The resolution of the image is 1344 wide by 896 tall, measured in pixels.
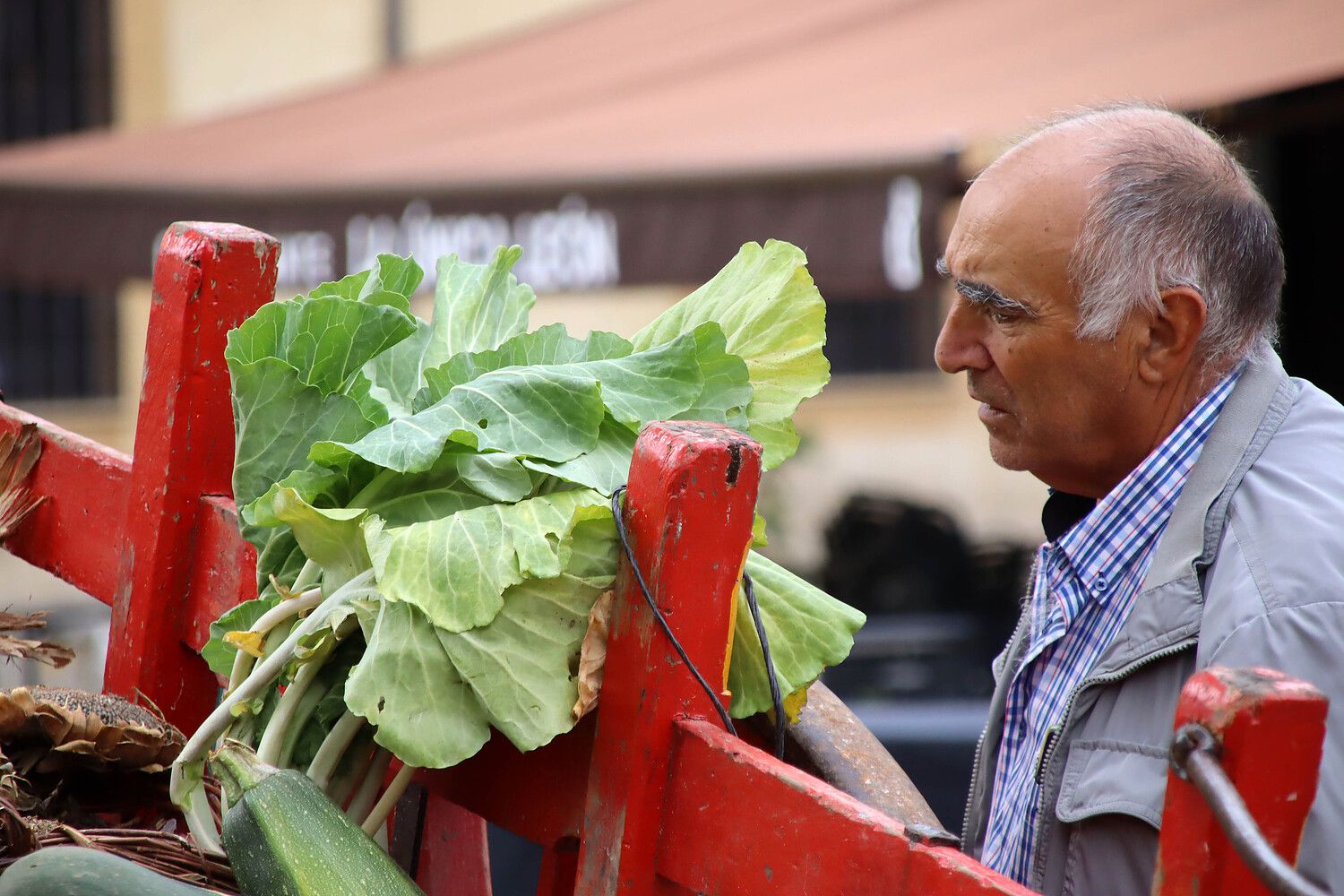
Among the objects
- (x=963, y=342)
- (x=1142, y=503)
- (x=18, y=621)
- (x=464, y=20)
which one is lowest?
(x=18, y=621)

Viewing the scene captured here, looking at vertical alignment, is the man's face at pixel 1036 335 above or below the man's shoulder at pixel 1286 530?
above

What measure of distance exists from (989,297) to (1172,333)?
237 mm

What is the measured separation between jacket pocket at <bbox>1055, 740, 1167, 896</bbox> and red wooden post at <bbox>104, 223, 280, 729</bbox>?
1.19m

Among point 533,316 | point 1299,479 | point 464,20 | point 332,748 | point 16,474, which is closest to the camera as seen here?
point 332,748

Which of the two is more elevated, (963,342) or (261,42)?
(261,42)

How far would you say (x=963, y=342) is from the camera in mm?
1924

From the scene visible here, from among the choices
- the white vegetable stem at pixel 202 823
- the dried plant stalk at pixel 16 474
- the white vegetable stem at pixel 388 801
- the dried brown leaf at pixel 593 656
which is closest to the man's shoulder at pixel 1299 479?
the dried brown leaf at pixel 593 656

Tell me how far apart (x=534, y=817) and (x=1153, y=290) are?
101 centimetres

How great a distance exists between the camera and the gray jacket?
4.82ft

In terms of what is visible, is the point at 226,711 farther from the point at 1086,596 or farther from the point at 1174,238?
the point at 1174,238

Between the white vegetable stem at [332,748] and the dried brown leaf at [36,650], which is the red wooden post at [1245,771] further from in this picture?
the dried brown leaf at [36,650]

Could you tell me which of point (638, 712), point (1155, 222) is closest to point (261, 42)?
point (1155, 222)

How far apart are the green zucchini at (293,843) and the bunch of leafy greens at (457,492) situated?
0.09 m

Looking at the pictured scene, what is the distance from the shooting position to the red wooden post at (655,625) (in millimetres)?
1305
